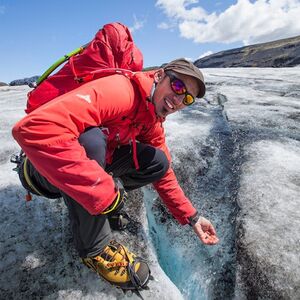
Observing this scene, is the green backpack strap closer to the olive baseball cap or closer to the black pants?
the black pants

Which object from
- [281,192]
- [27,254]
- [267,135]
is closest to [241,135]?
[267,135]

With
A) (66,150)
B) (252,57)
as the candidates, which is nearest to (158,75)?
(66,150)

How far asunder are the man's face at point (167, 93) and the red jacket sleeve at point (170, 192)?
46 cm

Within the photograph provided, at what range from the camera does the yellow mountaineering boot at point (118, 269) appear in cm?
300

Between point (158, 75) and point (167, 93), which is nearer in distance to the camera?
point (167, 93)

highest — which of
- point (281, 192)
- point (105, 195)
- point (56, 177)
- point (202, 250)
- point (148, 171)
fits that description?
point (56, 177)

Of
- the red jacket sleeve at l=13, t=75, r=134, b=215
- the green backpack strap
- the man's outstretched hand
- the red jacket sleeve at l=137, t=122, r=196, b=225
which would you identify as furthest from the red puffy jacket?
the man's outstretched hand

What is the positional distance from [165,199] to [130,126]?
1.00m

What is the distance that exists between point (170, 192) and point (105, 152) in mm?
1055

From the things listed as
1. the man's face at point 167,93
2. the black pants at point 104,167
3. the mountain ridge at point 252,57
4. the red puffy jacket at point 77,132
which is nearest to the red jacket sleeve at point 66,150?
the red puffy jacket at point 77,132

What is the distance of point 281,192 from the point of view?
4.09m

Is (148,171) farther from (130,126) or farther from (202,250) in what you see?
(202,250)

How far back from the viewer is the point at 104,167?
120 inches

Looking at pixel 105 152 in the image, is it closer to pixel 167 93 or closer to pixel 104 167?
pixel 104 167
